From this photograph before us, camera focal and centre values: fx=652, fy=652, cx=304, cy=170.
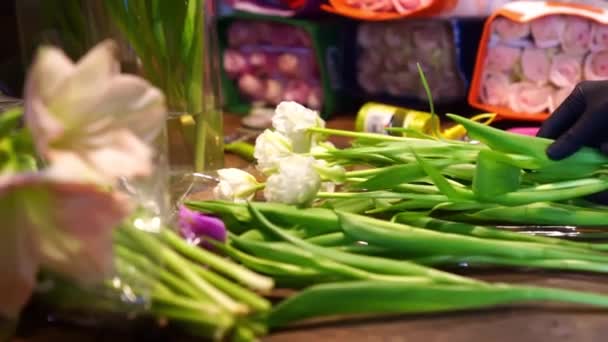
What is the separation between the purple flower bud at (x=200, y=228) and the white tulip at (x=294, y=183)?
0.08m

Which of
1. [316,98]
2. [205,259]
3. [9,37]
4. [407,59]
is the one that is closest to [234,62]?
[316,98]

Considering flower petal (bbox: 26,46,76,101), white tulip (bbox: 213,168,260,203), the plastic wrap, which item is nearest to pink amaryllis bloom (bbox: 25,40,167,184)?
flower petal (bbox: 26,46,76,101)

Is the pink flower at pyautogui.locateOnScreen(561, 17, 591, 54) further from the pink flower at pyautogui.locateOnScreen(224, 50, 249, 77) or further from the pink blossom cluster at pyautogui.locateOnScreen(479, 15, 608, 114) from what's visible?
the pink flower at pyautogui.locateOnScreen(224, 50, 249, 77)

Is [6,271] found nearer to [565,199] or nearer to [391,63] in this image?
[565,199]

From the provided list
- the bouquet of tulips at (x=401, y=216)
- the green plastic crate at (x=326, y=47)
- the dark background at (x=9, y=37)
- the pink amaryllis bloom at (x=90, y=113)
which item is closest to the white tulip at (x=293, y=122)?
the bouquet of tulips at (x=401, y=216)

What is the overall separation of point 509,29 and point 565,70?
0.39 ft

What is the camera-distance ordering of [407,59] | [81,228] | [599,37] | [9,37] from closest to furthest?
[81,228], [9,37], [599,37], [407,59]

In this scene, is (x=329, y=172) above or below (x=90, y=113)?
below

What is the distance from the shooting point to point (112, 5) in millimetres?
703

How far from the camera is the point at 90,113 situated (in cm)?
37

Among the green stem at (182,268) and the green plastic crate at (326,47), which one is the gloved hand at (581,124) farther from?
the green plastic crate at (326,47)

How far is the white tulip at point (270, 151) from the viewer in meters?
0.64

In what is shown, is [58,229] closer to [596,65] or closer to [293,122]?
[293,122]

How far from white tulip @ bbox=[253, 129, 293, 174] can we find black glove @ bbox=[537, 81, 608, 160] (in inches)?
9.9
